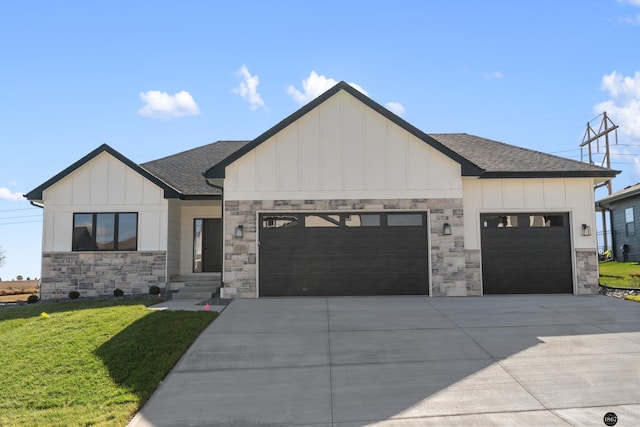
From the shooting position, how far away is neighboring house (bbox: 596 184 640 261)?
83.1ft

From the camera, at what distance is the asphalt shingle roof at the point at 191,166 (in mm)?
15438

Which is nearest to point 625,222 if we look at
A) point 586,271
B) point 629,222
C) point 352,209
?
point 629,222

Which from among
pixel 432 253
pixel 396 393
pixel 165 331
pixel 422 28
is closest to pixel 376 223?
pixel 432 253

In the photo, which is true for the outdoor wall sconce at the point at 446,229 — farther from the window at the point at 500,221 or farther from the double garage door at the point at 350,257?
the window at the point at 500,221

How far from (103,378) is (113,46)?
10286 millimetres

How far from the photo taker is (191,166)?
691 inches

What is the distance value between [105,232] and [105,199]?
104 centimetres

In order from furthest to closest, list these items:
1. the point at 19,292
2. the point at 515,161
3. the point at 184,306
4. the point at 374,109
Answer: the point at 19,292 < the point at 515,161 < the point at 374,109 < the point at 184,306

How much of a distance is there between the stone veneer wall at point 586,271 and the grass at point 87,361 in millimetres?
10523

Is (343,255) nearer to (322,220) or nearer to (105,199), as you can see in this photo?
(322,220)

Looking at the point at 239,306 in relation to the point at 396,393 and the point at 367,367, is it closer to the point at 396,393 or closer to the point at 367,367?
the point at 367,367

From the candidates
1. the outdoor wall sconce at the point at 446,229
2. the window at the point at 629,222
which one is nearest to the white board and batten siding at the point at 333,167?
the outdoor wall sconce at the point at 446,229

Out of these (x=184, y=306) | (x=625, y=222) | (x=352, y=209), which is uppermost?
(x=625, y=222)

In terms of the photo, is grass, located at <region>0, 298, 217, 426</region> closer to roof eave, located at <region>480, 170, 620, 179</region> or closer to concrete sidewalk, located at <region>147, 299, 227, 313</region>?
concrete sidewalk, located at <region>147, 299, 227, 313</region>
